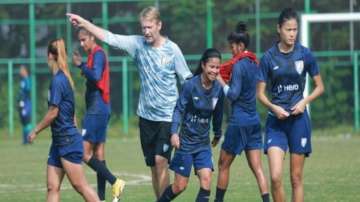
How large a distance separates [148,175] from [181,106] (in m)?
7.51

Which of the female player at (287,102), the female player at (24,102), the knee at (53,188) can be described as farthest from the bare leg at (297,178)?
the female player at (24,102)

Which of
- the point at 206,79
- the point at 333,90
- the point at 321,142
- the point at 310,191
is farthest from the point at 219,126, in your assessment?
the point at 333,90

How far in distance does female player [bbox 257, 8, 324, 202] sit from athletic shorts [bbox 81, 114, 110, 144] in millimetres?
3825

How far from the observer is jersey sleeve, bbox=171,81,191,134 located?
1309 centimetres

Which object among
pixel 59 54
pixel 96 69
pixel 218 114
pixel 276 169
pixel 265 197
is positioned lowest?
pixel 265 197

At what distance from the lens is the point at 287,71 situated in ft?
41.9

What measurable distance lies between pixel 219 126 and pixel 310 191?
3534 mm

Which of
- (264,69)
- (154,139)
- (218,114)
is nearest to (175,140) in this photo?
(218,114)

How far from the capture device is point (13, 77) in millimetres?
37719

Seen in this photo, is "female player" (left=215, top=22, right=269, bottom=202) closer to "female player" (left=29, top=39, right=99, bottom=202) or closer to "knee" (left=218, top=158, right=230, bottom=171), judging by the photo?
"knee" (left=218, top=158, right=230, bottom=171)

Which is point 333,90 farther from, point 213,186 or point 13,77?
point 213,186

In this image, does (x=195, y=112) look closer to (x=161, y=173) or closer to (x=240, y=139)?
(x=161, y=173)

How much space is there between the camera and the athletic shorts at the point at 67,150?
42.3 ft


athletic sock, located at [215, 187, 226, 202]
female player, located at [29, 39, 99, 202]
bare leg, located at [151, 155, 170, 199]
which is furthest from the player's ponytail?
athletic sock, located at [215, 187, 226, 202]
